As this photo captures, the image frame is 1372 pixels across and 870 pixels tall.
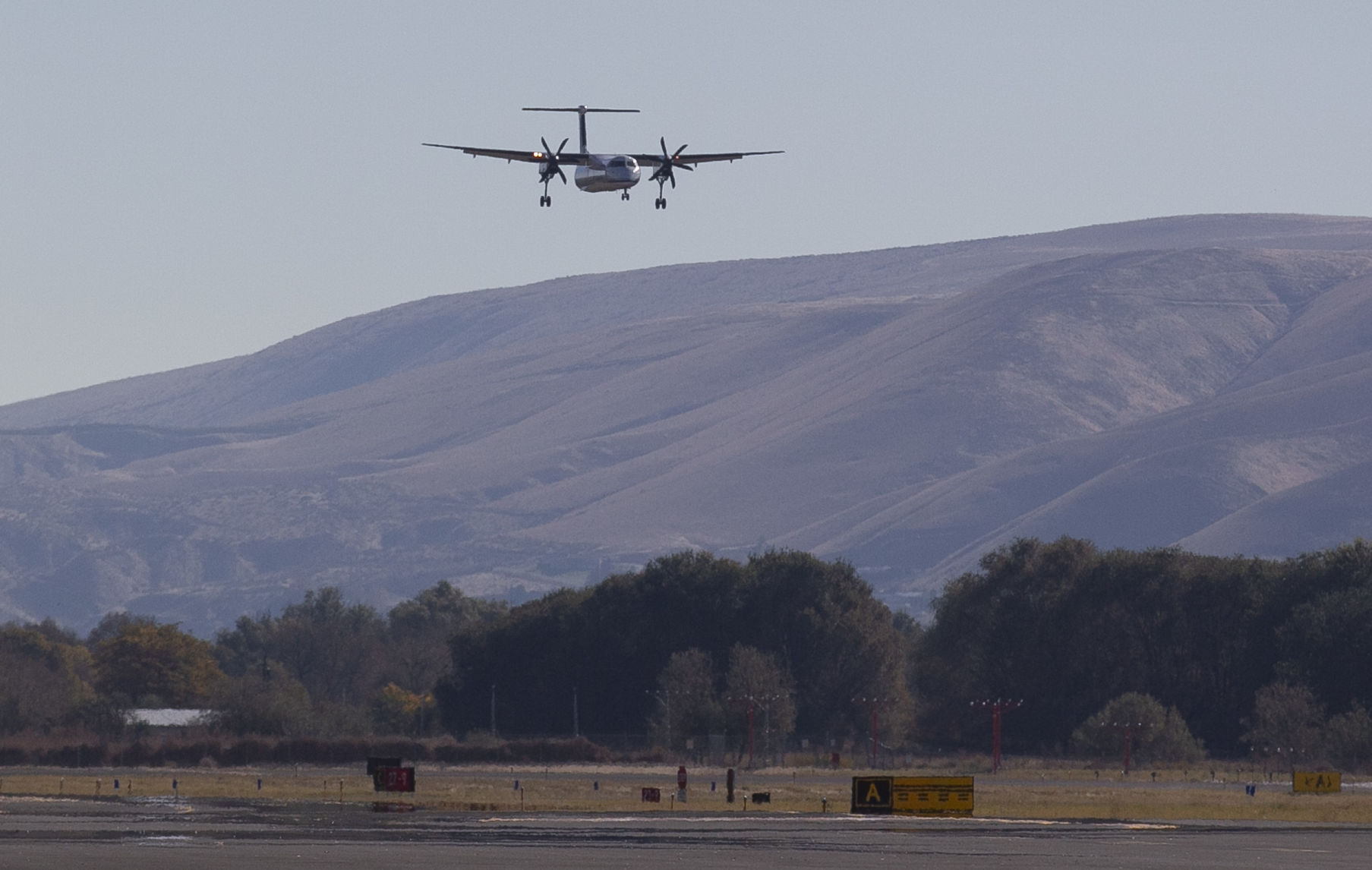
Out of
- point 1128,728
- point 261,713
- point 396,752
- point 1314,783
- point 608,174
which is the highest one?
point 608,174

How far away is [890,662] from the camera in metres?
167

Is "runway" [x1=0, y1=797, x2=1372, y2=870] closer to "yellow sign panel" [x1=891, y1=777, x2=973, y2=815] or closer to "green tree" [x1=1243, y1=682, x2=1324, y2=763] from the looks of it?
"yellow sign panel" [x1=891, y1=777, x2=973, y2=815]

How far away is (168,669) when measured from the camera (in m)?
184

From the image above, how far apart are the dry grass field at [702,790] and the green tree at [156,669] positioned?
56.0 meters

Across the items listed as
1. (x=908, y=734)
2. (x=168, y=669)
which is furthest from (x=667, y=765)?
(x=168, y=669)

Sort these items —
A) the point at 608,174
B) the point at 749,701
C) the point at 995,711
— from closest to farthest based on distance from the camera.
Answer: the point at 608,174
the point at 995,711
the point at 749,701

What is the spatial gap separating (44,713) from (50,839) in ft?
346

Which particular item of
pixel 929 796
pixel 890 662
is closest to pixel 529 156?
pixel 929 796

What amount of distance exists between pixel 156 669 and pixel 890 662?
198ft

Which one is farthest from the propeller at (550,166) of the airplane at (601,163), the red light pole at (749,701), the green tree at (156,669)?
the green tree at (156,669)

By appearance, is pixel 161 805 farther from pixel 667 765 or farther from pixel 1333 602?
pixel 1333 602

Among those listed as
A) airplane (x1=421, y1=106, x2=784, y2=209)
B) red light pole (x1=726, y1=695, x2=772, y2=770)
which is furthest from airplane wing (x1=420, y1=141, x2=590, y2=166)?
red light pole (x1=726, y1=695, x2=772, y2=770)

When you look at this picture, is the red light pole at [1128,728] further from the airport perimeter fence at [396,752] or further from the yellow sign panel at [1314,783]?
the yellow sign panel at [1314,783]

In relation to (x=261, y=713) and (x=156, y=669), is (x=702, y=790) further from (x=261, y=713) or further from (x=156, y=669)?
(x=156, y=669)
